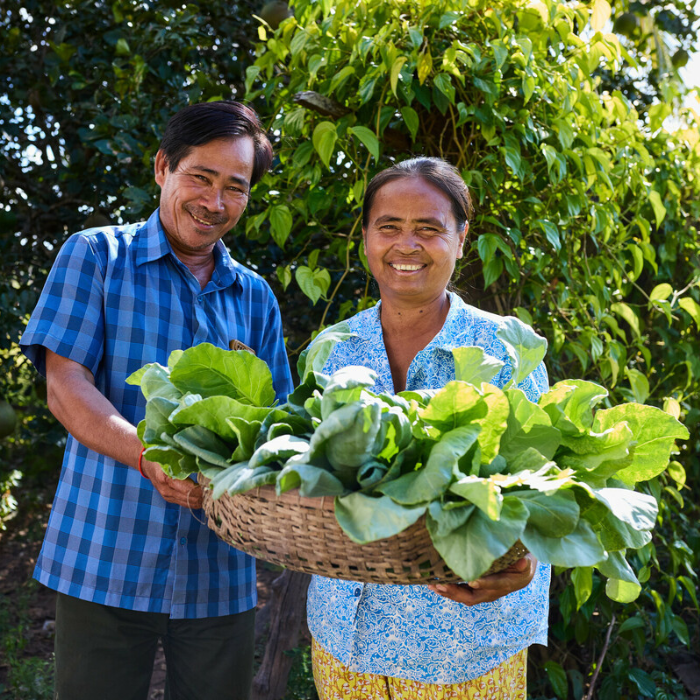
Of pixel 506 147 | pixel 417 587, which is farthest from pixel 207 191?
pixel 417 587

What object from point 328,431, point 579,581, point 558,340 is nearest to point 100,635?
point 328,431

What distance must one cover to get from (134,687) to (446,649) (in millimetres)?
713

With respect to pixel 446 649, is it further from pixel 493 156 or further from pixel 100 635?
pixel 493 156

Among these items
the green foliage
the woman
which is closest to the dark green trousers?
the woman

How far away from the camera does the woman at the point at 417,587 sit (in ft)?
4.12

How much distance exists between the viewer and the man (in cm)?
148

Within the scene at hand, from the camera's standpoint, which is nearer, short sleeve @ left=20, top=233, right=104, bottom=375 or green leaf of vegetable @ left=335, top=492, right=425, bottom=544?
green leaf of vegetable @ left=335, top=492, right=425, bottom=544

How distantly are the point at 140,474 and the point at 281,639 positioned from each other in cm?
119

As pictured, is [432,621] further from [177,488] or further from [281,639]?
[281,639]

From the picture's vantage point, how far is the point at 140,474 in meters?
1.51

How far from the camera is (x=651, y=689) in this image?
2.30m

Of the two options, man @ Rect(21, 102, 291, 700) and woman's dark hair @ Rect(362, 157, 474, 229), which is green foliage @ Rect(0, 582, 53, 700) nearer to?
man @ Rect(21, 102, 291, 700)

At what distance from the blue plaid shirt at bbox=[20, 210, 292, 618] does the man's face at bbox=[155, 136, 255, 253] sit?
0.05 m

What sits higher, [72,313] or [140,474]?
[72,313]
